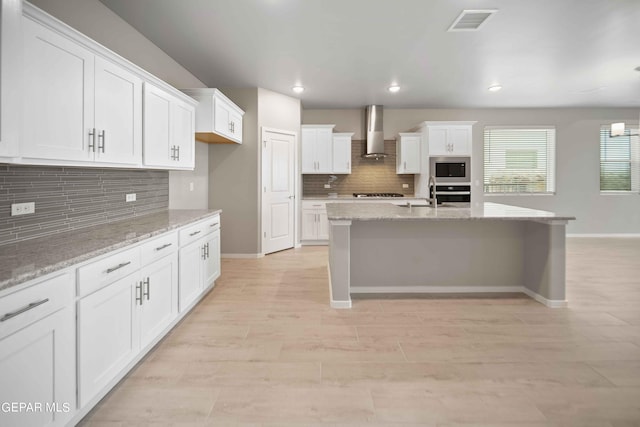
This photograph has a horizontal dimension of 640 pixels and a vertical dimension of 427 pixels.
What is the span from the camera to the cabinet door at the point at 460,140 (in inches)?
270

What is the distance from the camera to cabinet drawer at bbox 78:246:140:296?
1689mm

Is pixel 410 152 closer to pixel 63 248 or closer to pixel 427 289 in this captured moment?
pixel 427 289

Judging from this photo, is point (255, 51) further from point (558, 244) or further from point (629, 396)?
point (629, 396)

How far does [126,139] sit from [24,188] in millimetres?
730

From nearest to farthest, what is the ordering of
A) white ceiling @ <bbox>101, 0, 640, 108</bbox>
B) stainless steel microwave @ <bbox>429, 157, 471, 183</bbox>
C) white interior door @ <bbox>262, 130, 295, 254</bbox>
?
white ceiling @ <bbox>101, 0, 640, 108</bbox> → white interior door @ <bbox>262, 130, 295, 254</bbox> → stainless steel microwave @ <bbox>429, 157, 471, 183</bbox>

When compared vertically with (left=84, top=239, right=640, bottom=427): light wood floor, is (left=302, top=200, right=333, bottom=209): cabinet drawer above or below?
above

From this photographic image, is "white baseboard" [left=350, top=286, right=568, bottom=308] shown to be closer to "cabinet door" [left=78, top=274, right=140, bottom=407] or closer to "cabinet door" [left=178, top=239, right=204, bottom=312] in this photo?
"cabinet door" [left=178, top=239, right=204, bottom=312]

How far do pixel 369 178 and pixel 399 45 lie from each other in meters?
3.62

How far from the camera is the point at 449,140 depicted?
6848 mm

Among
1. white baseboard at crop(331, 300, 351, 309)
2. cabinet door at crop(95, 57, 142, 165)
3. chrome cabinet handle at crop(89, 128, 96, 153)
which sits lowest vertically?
white baseboard at crop(331, 300, 351, 309)

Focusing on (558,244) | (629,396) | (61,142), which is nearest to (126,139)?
(61,142)

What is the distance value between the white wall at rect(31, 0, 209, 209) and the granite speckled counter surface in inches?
62.3

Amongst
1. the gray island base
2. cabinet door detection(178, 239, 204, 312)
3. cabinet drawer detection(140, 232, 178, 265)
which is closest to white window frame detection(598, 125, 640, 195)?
the gray island base

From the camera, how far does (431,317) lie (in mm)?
3152
